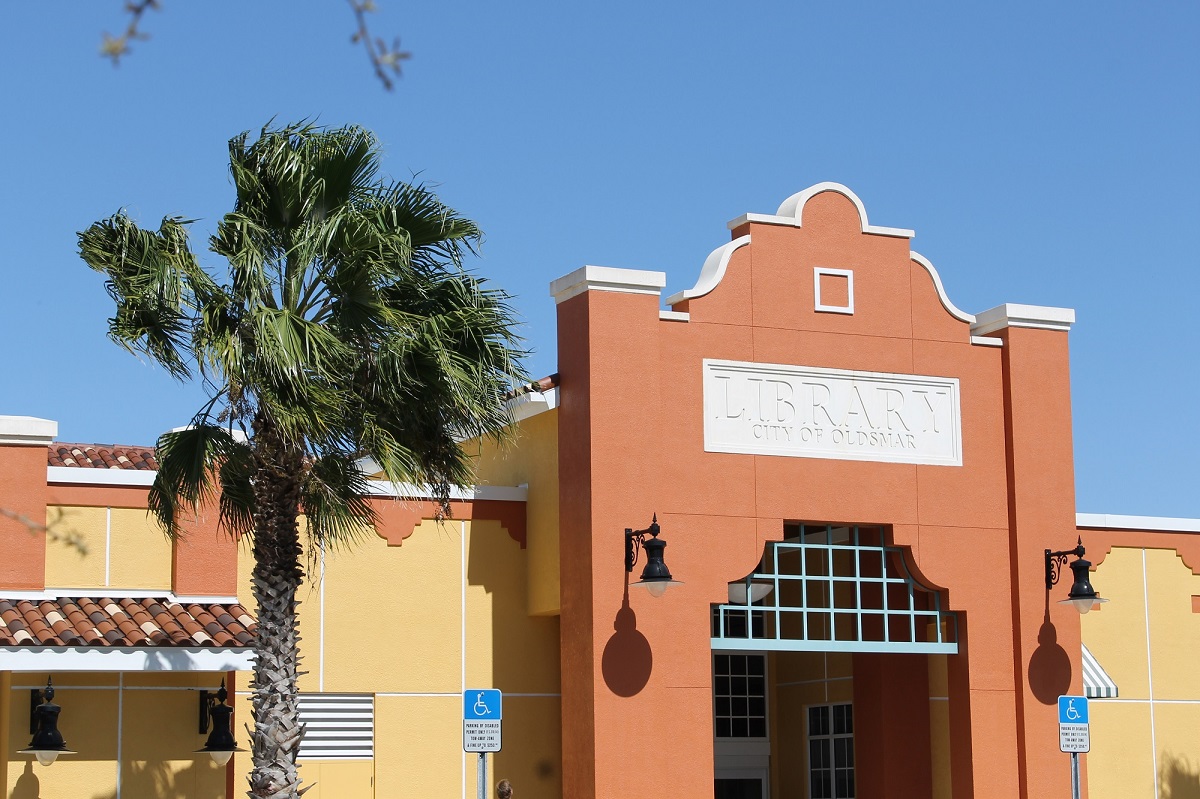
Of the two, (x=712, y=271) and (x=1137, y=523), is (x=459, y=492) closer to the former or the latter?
(x=712, y=271)

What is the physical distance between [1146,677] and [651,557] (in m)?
9.36

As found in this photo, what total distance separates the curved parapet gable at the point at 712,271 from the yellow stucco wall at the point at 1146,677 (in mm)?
7747

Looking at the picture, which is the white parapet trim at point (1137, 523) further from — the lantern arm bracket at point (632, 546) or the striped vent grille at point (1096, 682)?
the lantern arm bracket at point (632, 546)

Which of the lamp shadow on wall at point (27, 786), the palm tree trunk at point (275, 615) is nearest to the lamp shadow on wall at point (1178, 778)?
the palm tree trunk at point (275, 615)

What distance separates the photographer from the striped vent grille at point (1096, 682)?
20984 mm

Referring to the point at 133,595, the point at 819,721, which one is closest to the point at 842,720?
the point at 819,721

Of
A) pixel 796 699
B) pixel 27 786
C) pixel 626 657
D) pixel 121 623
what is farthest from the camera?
pixel 796 699

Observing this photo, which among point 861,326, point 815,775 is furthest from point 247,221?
point 815,775

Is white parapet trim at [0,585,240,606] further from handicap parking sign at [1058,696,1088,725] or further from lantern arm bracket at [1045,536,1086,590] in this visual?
lantern arm bracket at [1045,536,1086,590]

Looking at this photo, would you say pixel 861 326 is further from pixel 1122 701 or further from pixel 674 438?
pixel 1122 701

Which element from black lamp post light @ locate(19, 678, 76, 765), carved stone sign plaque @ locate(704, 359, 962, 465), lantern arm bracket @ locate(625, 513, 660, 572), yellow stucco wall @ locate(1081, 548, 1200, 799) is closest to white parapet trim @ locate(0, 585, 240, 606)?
black lamp post light @ locate(19, 678, 76, 765)

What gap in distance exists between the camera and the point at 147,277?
44.3 feet

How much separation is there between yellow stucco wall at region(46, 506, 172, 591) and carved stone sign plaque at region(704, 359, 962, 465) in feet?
20.1

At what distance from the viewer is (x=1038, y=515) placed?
1920 centimetres
